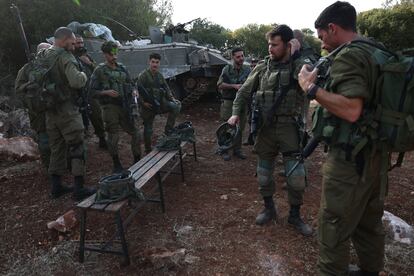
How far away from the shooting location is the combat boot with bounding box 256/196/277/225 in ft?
13.0

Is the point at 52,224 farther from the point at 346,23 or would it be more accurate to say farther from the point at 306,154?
the point at 346,23

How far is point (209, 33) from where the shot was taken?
27.5 m

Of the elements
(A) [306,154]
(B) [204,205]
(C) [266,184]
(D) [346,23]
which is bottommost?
(B) [204,205]

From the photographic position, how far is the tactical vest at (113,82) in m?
5.40

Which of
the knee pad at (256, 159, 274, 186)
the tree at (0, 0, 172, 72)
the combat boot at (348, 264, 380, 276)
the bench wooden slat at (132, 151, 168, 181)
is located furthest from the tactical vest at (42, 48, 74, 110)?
the tree at (0, 0, 172, 72)

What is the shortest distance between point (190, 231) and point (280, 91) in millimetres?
1691

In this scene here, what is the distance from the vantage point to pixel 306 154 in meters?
3.05

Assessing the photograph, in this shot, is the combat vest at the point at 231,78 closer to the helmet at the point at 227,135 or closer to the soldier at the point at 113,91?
the soldier at the point at 113,91

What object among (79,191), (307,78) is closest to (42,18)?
(79,191)

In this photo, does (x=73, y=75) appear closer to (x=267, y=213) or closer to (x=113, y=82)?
(x=113, y=82)

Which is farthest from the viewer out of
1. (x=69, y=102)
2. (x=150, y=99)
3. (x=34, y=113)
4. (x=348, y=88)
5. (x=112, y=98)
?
(x=150, y=99)

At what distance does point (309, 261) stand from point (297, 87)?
1.64 metres

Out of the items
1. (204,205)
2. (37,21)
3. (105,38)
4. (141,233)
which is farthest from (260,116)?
(37,21)

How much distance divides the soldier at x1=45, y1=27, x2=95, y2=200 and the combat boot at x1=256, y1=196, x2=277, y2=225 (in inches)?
84.7
